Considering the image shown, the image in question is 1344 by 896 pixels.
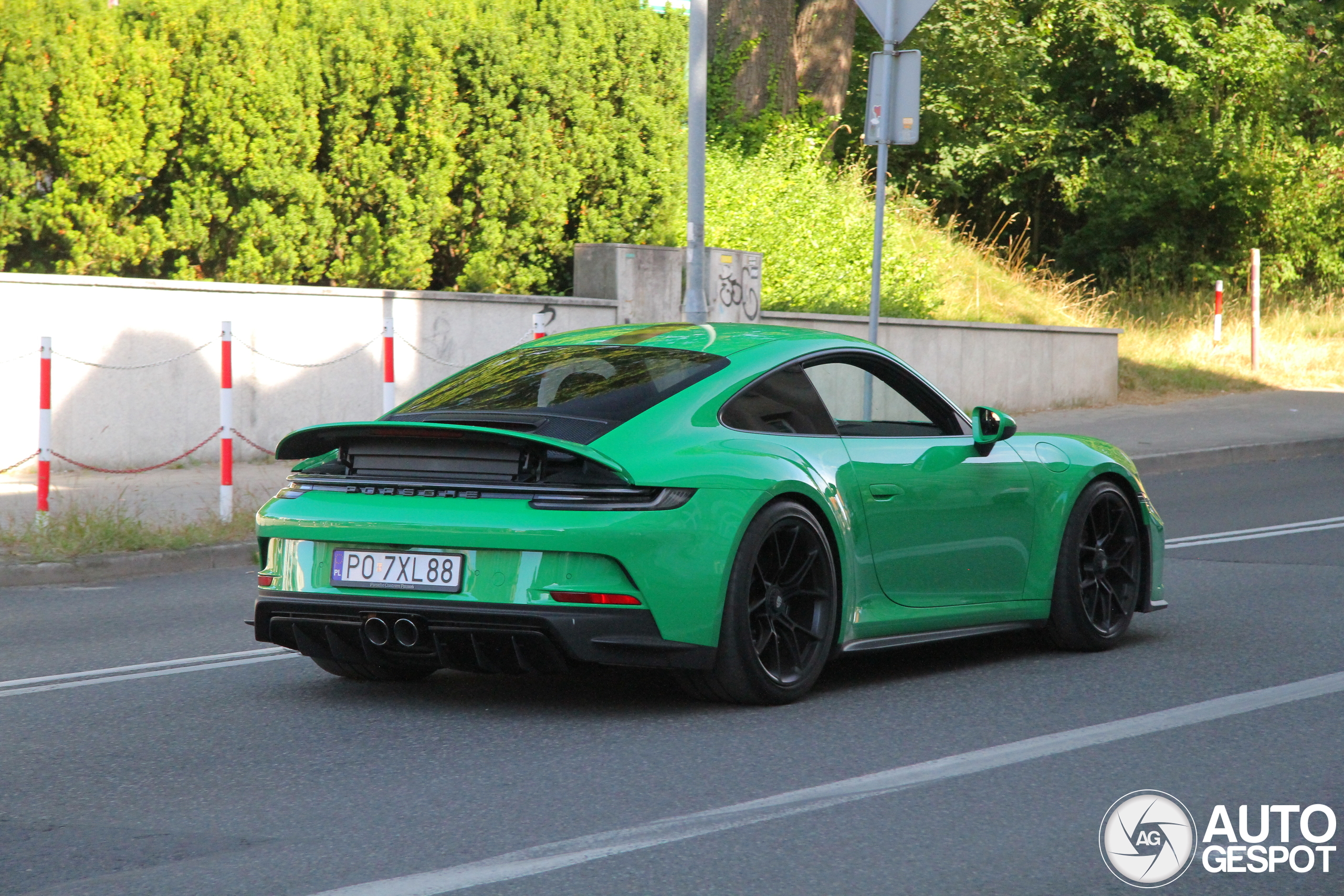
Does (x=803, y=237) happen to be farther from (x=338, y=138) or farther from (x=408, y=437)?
(x=408, y=437)

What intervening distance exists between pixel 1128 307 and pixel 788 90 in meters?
7.57

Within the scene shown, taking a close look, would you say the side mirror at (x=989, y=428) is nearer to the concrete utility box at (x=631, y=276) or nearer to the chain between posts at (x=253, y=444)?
the chain between posts at (x=253, y=444)

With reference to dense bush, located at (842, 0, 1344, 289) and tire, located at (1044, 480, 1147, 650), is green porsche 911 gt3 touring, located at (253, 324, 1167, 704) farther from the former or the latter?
dense bush, located at (842, 0, 1344, 289)

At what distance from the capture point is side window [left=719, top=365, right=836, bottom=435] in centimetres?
592

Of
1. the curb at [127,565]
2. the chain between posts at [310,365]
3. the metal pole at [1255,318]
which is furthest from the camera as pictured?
the metal pole at [1255,318]

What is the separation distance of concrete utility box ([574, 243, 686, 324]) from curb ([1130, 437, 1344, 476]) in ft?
17.3

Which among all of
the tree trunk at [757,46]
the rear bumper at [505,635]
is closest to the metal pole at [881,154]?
the rear bumper at [505,635]

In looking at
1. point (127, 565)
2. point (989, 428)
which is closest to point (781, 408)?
point (989, 428)

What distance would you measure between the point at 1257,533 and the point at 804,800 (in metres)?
7.88

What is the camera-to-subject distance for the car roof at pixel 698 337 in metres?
6.28

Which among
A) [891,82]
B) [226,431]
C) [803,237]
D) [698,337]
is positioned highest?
[891,82]

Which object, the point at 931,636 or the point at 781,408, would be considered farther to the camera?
the point at 931,636

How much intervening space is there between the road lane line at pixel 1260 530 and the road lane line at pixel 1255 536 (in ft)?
0.10

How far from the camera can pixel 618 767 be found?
498 centimetres
